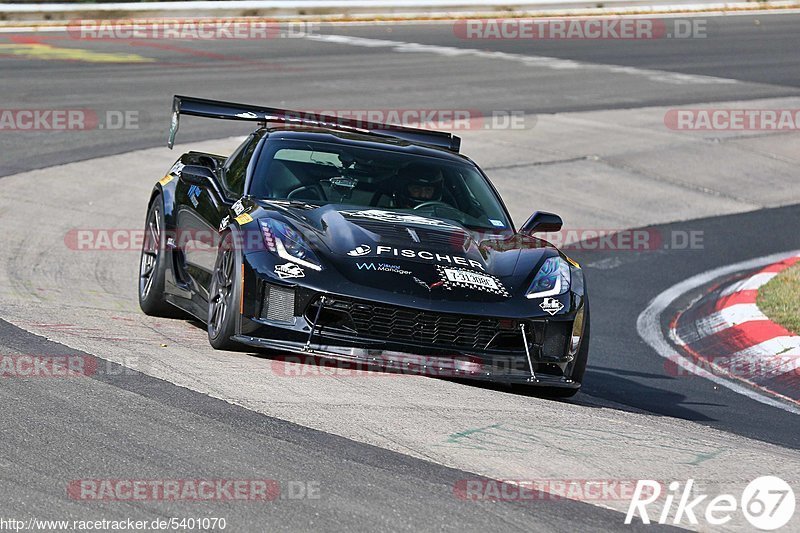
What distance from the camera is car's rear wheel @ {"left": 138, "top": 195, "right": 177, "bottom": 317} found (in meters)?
8.21

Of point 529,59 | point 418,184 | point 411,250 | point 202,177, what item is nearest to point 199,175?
point 202,177

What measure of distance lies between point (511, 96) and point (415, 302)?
13.8m

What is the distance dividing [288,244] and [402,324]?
726 mm

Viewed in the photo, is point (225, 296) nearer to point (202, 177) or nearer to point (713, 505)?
point (202, 177)

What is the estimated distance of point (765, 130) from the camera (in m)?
18.2

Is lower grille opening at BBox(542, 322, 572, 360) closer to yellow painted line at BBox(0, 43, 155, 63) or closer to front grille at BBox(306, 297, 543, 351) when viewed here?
front grille at BBox(306, 297, 543, 351)

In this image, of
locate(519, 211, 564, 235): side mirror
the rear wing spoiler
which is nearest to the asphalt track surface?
locate(519, 211, 564, 235): side mirror

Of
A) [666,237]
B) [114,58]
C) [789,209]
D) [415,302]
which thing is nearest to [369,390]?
[415,302]

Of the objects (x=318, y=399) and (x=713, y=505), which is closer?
(x=713, y=505)

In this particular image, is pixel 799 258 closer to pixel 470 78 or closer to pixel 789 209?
pixel 789 209

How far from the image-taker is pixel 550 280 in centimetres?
694

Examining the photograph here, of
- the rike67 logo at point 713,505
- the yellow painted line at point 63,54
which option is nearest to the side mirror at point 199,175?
the rike67 logo at point 713,505

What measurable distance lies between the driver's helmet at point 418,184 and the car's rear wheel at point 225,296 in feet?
4.01

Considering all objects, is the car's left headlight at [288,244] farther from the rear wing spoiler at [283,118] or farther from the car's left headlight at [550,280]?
the rear wing spoiler at [283,118]
